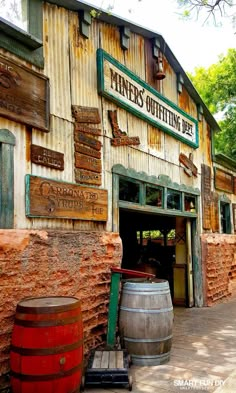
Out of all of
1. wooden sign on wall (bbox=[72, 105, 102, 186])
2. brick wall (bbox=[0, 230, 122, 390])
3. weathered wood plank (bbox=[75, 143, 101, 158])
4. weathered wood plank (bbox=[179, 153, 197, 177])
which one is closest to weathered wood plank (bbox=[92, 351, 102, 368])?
brick wall (bbox=[0, 230, 122, 390])

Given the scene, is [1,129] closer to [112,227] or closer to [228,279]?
[112,227]

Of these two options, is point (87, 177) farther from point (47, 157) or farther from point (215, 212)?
point (215, 212)

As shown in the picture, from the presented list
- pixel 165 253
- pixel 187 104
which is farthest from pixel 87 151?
pixel 165 253

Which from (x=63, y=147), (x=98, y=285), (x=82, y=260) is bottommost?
(x=98, y=285)

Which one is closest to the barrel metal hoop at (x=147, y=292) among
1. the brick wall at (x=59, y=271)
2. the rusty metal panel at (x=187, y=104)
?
the brick wall at (x=59, y=271)

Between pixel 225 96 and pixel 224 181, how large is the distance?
743 cm

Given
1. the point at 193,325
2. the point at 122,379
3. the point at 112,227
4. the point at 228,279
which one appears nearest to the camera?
the point at 122,379

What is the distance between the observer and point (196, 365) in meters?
3.72

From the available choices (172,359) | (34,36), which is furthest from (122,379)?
(34,36)

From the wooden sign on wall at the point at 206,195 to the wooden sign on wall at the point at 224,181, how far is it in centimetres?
53

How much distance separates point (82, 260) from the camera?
3984mm

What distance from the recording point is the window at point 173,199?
20.2ft

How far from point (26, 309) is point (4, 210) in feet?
2.98

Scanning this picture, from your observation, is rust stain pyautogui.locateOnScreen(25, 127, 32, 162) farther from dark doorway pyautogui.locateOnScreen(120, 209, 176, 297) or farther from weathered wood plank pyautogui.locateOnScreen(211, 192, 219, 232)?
weathered wood plank pyautogui.locateOnScreen(211, 192, 219, 232)
